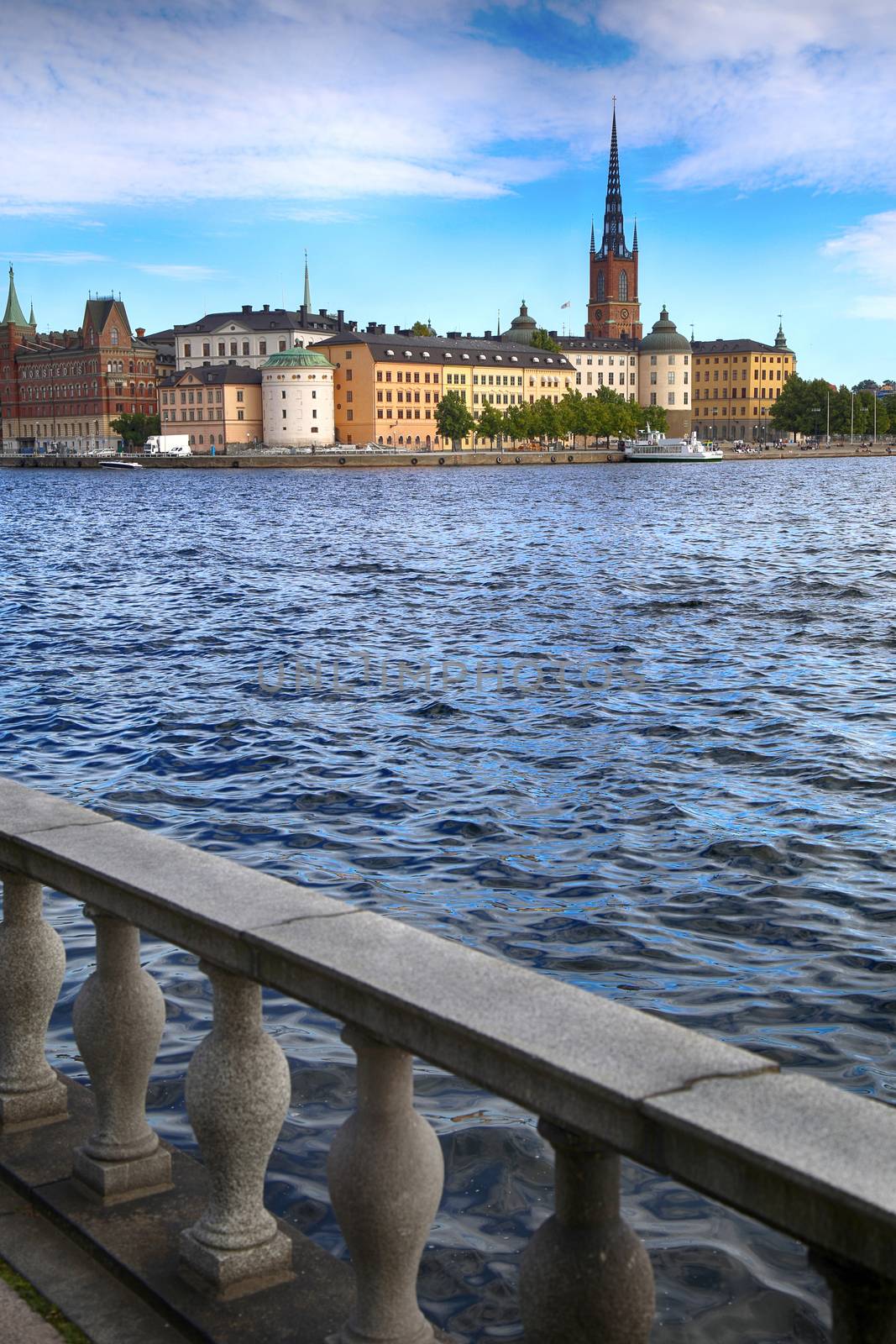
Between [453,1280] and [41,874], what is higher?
[41,874]

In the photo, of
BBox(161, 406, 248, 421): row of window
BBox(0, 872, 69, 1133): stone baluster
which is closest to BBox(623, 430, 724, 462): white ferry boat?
BBox(161, 406, 248, 421): row of window

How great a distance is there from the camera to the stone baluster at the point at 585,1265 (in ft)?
6.97

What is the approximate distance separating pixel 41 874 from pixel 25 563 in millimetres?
44114

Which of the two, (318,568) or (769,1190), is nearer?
(769,1190)

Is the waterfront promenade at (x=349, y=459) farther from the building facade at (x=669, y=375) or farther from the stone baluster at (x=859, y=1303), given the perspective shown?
the stone baluster at (x=859, y=1303)

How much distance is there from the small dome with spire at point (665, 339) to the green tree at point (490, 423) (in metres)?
36.8

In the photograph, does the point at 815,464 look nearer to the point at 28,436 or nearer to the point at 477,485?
the point at 477,485

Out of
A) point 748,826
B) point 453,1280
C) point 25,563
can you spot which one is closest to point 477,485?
point 25,563

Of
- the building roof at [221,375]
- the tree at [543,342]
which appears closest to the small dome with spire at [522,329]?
the tree at [543,342]

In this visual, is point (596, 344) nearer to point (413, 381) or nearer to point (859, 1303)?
point (413, 381)

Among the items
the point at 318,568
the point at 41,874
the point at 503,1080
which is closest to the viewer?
the point at 503,1080

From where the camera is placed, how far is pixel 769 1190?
5.79ft

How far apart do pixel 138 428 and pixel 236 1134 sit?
165356mm

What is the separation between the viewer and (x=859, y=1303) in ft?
5.83
